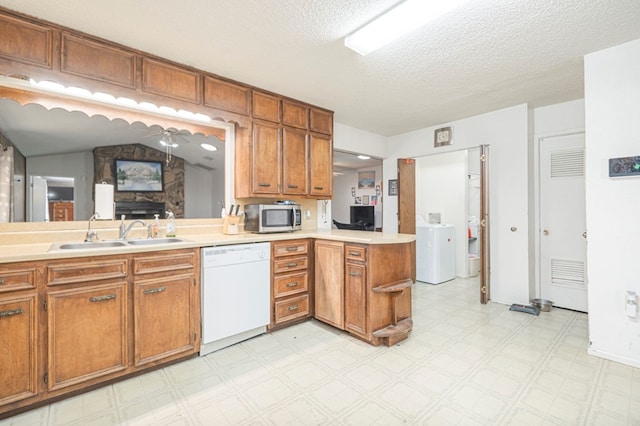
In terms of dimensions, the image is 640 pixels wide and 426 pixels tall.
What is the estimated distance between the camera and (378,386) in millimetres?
1936

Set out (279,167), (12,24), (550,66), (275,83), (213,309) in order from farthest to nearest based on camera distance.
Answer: (279,167) < (275,83) < (550,66) < (213,309) < (12,24)

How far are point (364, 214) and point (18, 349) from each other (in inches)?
281

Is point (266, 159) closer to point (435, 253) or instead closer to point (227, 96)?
point (227, 96)

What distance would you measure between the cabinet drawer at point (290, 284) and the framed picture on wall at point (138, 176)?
1440 millimetres

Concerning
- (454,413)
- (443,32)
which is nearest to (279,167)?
(443,32)

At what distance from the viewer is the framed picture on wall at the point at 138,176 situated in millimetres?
2544

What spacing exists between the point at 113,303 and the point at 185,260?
1.70 ft

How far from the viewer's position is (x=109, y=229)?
2.48 metres

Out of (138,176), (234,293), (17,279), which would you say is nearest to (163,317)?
(234,293)

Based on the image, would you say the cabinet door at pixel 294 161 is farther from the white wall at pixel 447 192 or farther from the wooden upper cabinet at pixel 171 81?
the white wall at pixel 447 192

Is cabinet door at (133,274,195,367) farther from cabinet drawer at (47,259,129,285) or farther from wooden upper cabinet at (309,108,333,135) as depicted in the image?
wooden upper cabinet at (309,108,333,135)

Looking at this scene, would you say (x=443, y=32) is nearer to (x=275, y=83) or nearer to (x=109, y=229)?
(x=275, y=83)

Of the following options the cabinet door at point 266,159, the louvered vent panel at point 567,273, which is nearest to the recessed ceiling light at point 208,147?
the cabinet door at point 266,159

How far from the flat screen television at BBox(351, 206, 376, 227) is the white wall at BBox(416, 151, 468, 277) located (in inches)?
104
